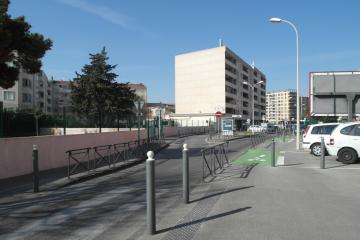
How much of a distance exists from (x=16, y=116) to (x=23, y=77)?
2191 inches

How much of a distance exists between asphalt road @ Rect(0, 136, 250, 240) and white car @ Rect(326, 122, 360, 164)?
23.3 ft

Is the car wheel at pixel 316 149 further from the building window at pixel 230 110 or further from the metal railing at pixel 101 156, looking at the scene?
the building window at pixel 230 110

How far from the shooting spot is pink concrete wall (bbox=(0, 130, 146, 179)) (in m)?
13.6

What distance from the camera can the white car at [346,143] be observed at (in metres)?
16.9

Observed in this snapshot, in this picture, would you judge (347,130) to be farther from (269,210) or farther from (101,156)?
(269,210)

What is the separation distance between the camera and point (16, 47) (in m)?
17.0

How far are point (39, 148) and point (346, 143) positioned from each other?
11041 mm

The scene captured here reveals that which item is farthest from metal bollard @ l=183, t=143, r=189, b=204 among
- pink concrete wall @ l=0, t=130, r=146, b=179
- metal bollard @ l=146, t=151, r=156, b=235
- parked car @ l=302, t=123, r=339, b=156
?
parked car @ l=302, t=123, r=339, b=156

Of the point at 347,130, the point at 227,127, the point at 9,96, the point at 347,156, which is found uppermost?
the point at 9,96

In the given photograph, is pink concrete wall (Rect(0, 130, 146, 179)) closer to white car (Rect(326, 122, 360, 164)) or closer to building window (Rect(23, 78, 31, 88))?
white car (Rect(326, 122, 360, 164))

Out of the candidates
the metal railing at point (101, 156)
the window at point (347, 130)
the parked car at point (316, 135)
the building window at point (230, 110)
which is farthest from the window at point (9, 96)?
the window at point (347, 130)

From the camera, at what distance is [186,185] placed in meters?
8.66

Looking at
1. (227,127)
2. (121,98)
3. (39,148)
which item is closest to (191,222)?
(39,148)

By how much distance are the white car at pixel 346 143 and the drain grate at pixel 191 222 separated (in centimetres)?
966
